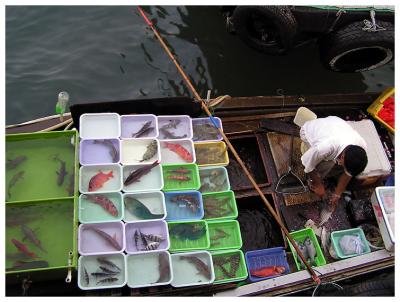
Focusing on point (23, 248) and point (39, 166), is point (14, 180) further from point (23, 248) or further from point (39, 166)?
point (23, 248)

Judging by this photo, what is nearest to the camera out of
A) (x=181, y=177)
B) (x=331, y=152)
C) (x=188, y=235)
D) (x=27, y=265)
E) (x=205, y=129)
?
(x=27, y=265)

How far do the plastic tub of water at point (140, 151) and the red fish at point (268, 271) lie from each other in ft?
5.80

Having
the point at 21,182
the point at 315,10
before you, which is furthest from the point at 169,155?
the point at 315,10

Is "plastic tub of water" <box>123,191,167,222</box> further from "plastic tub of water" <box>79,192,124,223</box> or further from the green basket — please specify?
the green basket

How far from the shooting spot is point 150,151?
17.0ft

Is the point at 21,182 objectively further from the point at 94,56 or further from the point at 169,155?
the point at 94,56

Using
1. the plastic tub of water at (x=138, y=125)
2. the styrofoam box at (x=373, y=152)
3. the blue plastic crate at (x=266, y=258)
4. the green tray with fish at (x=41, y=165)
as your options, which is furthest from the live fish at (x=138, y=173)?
the styrofoam box at (x=373, y=152)

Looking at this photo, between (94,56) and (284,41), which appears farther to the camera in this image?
(94,56)

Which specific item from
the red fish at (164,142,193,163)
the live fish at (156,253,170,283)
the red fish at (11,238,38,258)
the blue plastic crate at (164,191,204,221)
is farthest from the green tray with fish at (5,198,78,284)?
the red fish at (164,142,193,163)

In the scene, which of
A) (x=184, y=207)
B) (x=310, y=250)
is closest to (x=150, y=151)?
(x=184, y=207)

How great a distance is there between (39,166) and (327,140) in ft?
10.8

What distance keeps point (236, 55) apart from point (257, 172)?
3.13m

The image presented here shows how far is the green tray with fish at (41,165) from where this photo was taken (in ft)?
15.1

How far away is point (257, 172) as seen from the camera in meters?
5.92
